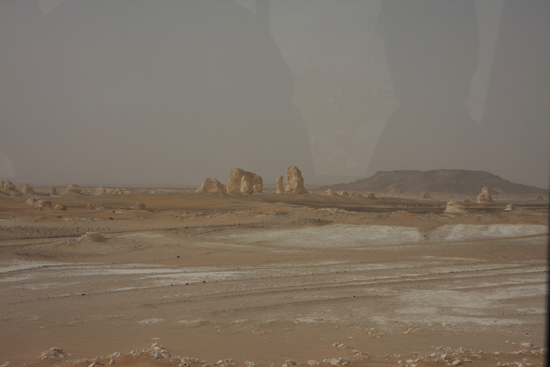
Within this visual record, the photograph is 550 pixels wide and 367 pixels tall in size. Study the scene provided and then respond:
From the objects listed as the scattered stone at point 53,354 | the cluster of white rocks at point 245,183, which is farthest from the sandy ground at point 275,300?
the cluster of white rocks at point 245,183

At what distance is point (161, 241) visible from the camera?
2028 cm

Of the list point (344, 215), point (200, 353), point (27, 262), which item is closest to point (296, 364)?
point (200, 353)

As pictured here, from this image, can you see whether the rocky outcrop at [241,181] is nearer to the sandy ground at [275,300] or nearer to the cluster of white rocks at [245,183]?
the cluster of white rocks at [245,183]

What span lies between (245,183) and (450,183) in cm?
14149

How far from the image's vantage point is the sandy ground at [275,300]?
6395 mm

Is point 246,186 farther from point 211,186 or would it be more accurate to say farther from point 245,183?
point 211,186

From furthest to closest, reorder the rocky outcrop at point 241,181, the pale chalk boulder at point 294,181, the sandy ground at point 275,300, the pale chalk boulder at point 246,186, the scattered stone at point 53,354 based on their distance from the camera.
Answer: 1. the pale chalk boulder at point 294,181
2. the rocky outcrop at point 241,181
3. the pale chalk boulder at point 246,186
4. the sandy ground at point 275,300
5. the scattered stone at point 53,354

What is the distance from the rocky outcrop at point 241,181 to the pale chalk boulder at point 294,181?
441 cm

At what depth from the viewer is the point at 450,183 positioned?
180 metres

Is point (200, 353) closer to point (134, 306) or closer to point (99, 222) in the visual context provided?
point (134, 306)

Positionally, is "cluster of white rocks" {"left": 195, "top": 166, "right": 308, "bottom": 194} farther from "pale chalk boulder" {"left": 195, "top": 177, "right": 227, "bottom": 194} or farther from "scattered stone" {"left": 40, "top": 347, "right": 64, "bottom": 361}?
"scattered stone" {"left": 40, "top": 347, "right": 64, "bottom": 361}

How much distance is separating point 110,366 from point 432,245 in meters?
17.0

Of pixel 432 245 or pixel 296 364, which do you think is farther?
pixel 432 245

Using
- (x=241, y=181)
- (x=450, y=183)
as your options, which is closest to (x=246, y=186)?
(x=241, y=181)
